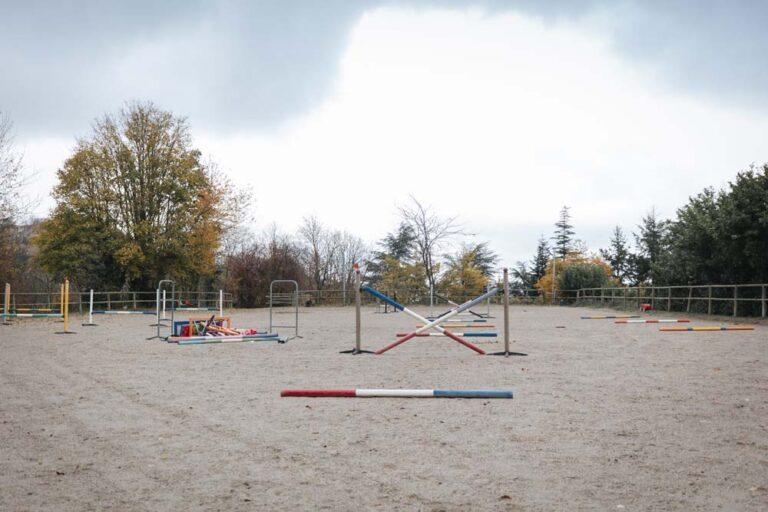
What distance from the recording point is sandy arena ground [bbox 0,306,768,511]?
11.8 ft

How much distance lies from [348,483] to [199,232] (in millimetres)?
35384

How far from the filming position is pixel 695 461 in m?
4.25

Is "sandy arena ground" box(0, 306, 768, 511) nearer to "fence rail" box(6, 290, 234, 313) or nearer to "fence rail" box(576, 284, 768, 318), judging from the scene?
"fence rail" box(576, 284, 768, 318)

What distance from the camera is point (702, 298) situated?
24047 mm

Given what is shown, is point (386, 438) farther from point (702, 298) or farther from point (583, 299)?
point (583, 299)

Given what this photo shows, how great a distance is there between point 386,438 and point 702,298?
22.9 m

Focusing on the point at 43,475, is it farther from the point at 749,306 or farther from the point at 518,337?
the point at 749,306

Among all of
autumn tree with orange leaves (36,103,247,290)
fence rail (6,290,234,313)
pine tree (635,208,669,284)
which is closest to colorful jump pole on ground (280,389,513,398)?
fence rail (6,290,234,313)

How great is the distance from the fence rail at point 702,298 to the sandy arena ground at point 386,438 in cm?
1392

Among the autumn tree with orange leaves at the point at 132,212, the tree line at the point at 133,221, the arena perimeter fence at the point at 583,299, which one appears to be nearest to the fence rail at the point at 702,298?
the arena perimeter fence at the point at 583,299

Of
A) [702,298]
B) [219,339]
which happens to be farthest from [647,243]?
[219,339]

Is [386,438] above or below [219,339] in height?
above

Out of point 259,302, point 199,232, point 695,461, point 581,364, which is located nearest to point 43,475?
point 695,461

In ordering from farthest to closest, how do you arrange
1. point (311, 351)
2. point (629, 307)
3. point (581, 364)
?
point (629, 307), point (311, 351), point (581, 364)
